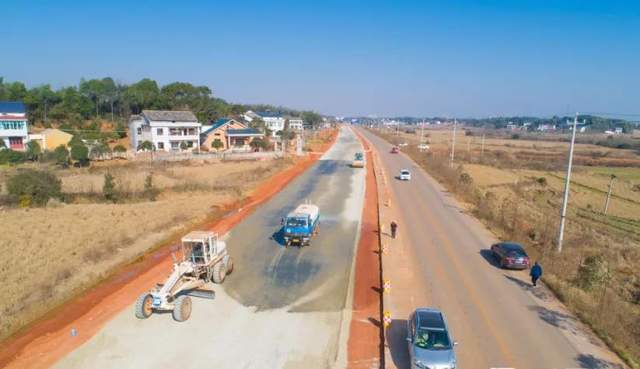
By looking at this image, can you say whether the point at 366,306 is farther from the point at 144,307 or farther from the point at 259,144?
the point at 259,144

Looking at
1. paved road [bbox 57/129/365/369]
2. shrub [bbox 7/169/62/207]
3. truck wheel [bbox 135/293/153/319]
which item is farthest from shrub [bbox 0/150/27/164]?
truck wheel [bbox 135/293/153/319]

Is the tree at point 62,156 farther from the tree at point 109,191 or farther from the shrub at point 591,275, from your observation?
the shrub at point 591,275

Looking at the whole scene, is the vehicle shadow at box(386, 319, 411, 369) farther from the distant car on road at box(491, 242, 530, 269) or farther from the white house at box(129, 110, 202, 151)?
the white house at box(129, 110, 202, 151)

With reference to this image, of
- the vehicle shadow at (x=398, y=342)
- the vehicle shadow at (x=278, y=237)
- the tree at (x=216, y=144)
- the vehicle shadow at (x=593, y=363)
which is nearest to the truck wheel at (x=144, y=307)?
the vehicle shadow at (x=398, y=342)

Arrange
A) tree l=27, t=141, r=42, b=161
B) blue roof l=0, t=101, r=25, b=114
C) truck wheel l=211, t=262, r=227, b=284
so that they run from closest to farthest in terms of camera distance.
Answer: truck wheel l=211, t=262, r=227, b=284
tree l=27, t=141, r=42, b=161
blue roof l=0, t=101, r=25, b=114

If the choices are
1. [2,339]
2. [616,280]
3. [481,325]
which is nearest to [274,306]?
[481,325]
